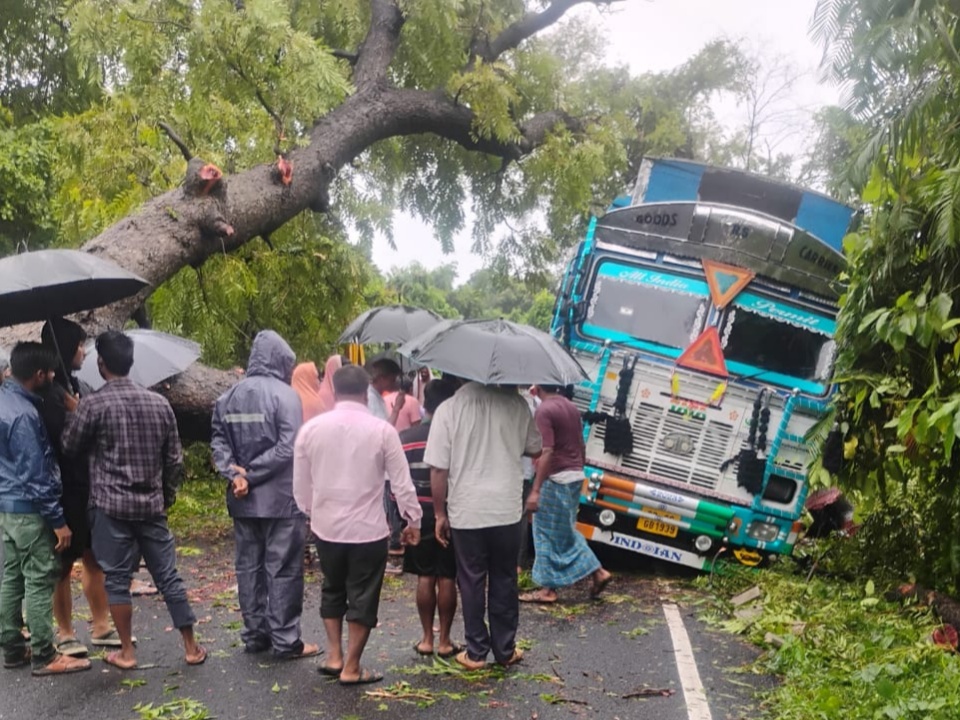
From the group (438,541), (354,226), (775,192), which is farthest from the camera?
(354,226)

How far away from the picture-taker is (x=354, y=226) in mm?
14531

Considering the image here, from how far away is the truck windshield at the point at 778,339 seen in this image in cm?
920

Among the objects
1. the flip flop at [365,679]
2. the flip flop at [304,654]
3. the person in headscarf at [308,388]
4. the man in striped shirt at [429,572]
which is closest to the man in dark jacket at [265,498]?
the flip flop at [304,654]

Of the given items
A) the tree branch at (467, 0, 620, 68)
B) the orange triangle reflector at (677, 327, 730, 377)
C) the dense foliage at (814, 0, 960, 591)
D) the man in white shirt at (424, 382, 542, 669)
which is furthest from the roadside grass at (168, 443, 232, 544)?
the tree branch at (467, 0, 620, 68)

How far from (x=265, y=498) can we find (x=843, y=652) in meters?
3.51

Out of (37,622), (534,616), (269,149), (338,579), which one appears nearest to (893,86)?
(338,579)

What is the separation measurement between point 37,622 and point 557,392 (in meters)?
4.03

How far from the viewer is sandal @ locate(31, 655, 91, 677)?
5.21 meters

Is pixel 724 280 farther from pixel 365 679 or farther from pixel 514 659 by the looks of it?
pixel 365 679

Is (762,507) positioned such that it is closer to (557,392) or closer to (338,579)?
(557,392)

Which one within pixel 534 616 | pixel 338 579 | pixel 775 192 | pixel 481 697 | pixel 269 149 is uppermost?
pixel 775 192

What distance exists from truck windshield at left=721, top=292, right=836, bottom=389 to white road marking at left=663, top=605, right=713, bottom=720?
2.57 m

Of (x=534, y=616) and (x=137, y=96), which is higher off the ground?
(x=137, y=96)

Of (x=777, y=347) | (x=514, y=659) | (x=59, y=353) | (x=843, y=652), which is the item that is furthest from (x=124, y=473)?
(x=777, y=347)
